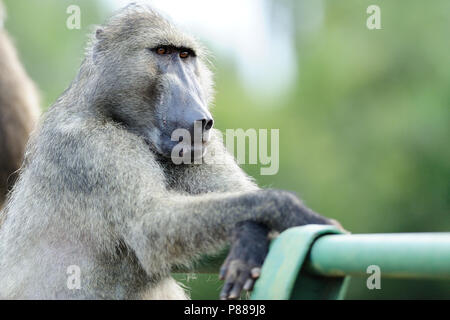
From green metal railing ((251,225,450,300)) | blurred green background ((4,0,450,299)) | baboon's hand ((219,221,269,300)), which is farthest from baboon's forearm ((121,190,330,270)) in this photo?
A: blurred green background ((4,0,450,299))

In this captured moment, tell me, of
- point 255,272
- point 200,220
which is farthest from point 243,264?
point 200,220

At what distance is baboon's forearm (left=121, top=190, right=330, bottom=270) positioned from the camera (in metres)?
3.09

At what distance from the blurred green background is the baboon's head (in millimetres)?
11778

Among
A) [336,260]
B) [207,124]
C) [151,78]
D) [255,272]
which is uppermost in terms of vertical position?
[151,78]

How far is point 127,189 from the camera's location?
3.48 meters

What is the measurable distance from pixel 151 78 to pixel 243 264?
4.82ft

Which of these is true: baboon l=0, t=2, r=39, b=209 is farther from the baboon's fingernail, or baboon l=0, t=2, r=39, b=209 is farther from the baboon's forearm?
the baboon's fingernail

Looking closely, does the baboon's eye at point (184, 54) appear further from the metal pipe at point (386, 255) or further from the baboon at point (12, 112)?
the baboon at point (12, 112)

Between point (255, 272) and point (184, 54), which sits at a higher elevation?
point (184, 54)

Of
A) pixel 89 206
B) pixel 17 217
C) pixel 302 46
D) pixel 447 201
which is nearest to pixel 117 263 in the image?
pixel 89 206

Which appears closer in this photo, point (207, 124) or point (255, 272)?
point (255, 272)

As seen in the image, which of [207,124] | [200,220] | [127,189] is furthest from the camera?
[207,124]

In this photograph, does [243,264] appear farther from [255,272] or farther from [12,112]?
[12,112]

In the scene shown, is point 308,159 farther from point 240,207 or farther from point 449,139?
point 240,207
